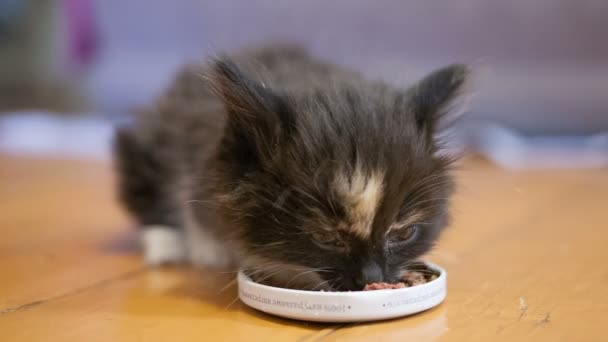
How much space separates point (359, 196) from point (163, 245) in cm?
94

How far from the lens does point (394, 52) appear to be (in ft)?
14.2

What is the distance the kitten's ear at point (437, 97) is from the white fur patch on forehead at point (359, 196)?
254mm

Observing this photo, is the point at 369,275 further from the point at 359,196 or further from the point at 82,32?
the point at 82,32

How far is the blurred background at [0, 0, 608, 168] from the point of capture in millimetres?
3920

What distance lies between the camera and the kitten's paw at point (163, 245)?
87.1 inches

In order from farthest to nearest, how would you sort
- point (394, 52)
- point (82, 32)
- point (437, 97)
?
point (82, 32), point (394, 52), point (437, 97)

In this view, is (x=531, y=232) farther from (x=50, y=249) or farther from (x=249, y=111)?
(x=50, y=249)

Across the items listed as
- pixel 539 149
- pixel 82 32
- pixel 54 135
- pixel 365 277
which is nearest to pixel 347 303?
pixel 365 277

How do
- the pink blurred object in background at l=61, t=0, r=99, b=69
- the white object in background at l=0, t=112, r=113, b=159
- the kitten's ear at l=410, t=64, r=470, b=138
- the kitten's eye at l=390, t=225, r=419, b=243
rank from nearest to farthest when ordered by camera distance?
the kitten's eye at l=390, t=225, r=419, b=243
the kitten's ear at l=410, t=64, r=470, b=138
the white object in background at l=0, t=112, r=113, b=159
the pink blurred object in background at l=61, t=0, r=99, b=69

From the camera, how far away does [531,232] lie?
2357mm

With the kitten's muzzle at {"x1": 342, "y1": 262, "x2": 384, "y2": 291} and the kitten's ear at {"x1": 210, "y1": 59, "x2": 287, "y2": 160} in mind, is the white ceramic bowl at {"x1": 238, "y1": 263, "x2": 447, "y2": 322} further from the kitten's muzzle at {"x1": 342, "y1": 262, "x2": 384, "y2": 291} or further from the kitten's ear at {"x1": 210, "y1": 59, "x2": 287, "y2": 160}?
the kitten's ear at {"x1": 210, "y1": 59, "x2": 287, "y2": 160}

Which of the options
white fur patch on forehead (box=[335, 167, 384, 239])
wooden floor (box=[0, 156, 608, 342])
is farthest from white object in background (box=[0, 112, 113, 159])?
white fur patch on forehead (box=[335, 167, 384, 239])

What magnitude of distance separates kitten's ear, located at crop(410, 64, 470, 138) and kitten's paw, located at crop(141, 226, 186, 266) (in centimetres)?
88

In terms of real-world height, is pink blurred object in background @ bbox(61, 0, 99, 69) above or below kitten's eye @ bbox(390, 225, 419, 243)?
above
